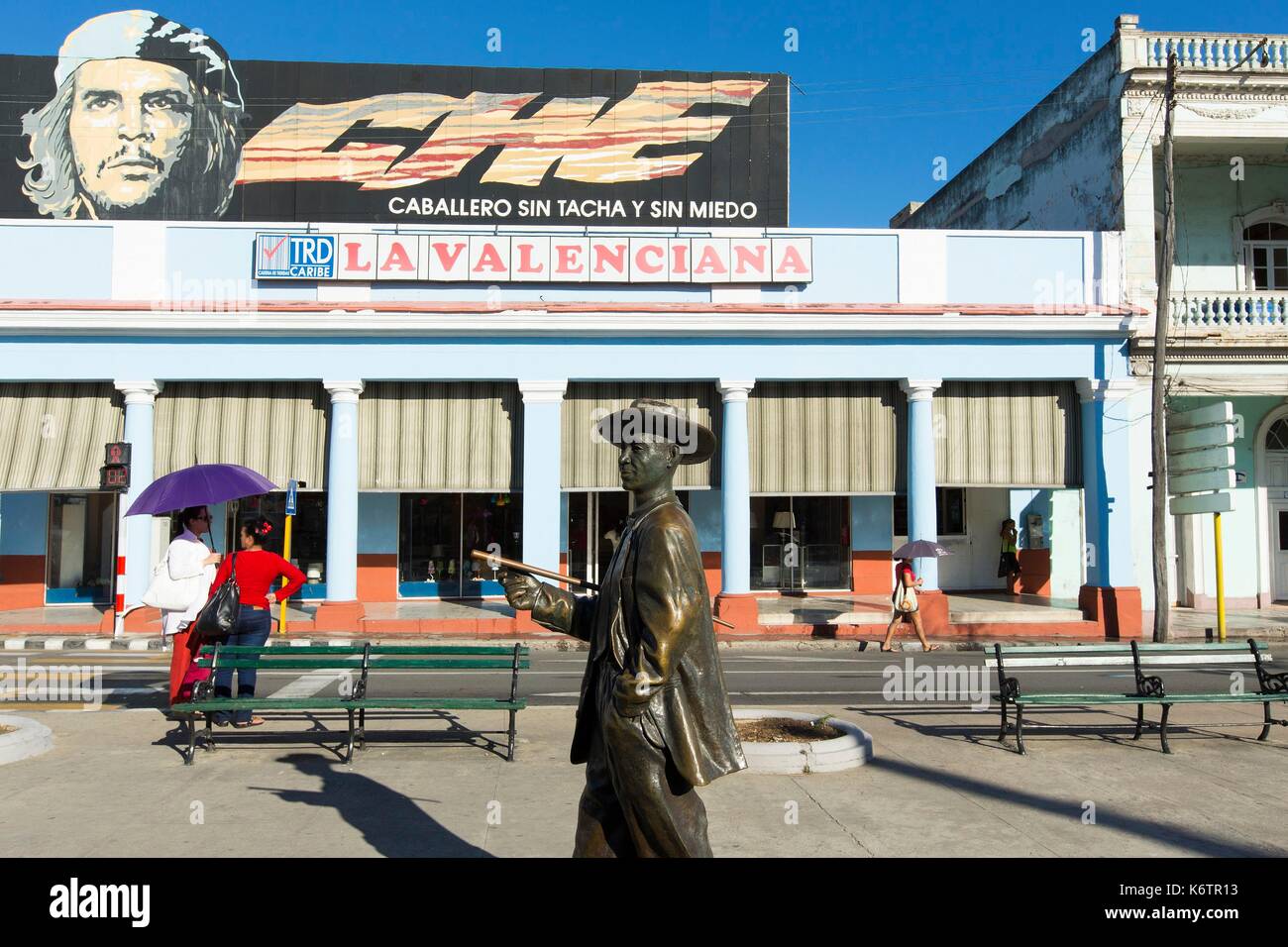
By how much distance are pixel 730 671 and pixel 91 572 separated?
14699mm

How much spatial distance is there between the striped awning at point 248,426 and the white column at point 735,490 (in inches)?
287

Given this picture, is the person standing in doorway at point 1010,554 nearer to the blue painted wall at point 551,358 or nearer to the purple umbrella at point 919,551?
the blue painted wall at point 551,358

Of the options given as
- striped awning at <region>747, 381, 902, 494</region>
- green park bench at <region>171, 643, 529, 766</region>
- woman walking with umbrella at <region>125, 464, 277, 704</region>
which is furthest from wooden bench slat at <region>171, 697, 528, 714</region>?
striped awning at <region>747, 381, 902, 494</region>

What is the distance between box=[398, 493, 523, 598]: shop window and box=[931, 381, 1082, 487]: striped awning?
880 centimetres

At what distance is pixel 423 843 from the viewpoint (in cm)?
584

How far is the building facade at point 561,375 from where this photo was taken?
18.5 m

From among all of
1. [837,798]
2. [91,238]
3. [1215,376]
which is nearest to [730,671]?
[837,798]

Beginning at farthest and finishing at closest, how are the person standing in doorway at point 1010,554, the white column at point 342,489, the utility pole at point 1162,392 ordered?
the person standing in doorway at point 1010,554 < the white column at point 342,489 < the utility pole at point 1162,392

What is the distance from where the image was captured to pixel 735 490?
752 inches

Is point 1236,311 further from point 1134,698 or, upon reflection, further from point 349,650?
point 349,650

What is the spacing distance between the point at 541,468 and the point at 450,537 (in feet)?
13.8

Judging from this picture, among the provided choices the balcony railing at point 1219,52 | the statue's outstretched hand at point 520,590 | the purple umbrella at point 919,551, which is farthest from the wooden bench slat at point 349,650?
the balcony railing at point 1219,52

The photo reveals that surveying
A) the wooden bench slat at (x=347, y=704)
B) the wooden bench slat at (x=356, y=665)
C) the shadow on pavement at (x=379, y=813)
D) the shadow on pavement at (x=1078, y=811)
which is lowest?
the shadow on pavement at (x=1078, y=811)
